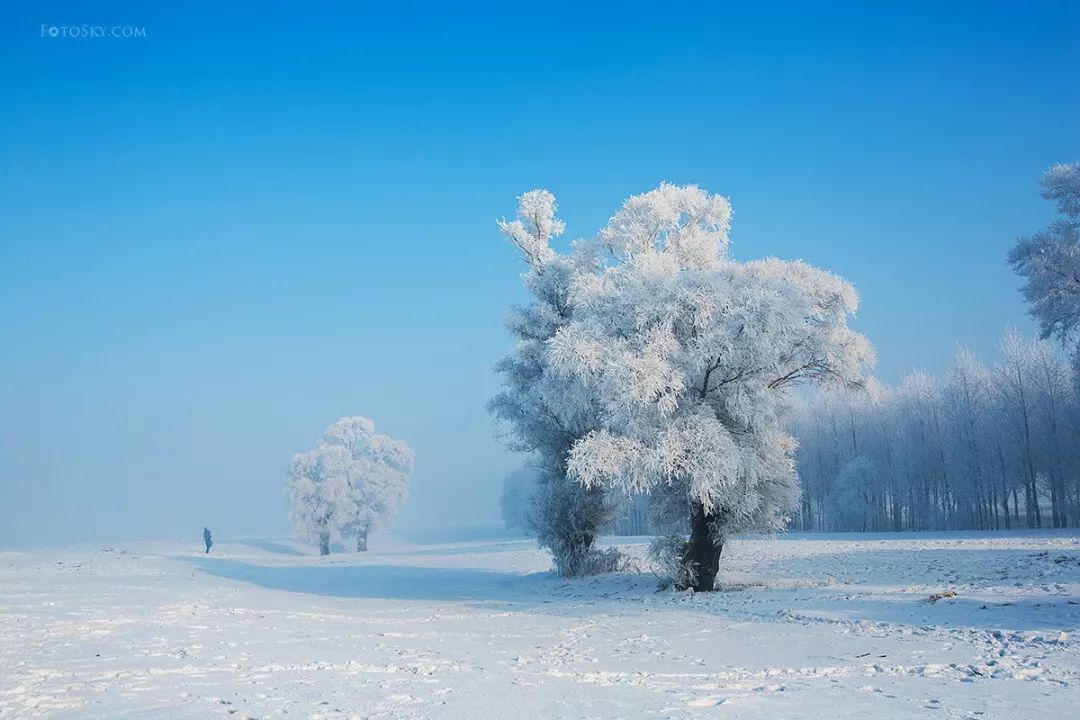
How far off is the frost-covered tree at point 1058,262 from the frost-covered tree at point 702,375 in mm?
9409

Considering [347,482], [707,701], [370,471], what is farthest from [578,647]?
[370,471]

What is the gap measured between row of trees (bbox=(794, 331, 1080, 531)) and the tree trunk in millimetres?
→ 23866

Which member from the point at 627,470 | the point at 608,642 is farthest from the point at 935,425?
the point at 608,642

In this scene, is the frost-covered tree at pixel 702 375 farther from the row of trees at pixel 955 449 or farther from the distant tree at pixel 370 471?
the distant tree at pixel 370 471

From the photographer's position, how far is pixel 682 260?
24875 millimetres

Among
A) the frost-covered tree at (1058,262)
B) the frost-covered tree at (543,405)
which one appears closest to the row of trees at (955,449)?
the frost-covered tree at (1058,262)

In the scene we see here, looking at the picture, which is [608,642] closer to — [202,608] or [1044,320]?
[202,608]

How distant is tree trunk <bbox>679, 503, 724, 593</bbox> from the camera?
22391 millimetres

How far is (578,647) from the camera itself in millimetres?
14117

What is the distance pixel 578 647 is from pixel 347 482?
55.5 metres

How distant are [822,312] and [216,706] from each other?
60.1ft

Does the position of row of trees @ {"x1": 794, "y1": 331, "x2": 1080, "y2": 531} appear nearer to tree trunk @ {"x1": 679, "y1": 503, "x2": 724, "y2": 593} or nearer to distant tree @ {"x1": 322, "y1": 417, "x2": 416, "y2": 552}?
tree trunk @ {"x1": 679, "y1": 503, "x2": 724, "y2": 593}

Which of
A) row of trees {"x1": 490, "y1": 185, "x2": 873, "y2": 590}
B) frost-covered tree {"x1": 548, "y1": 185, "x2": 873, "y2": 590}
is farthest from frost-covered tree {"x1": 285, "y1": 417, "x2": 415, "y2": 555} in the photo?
frost-covered tree {"x1": 548, "y1": 185, "x2": 873, "y2": 590}

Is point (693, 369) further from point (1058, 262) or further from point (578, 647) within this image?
point (1058, 262)
